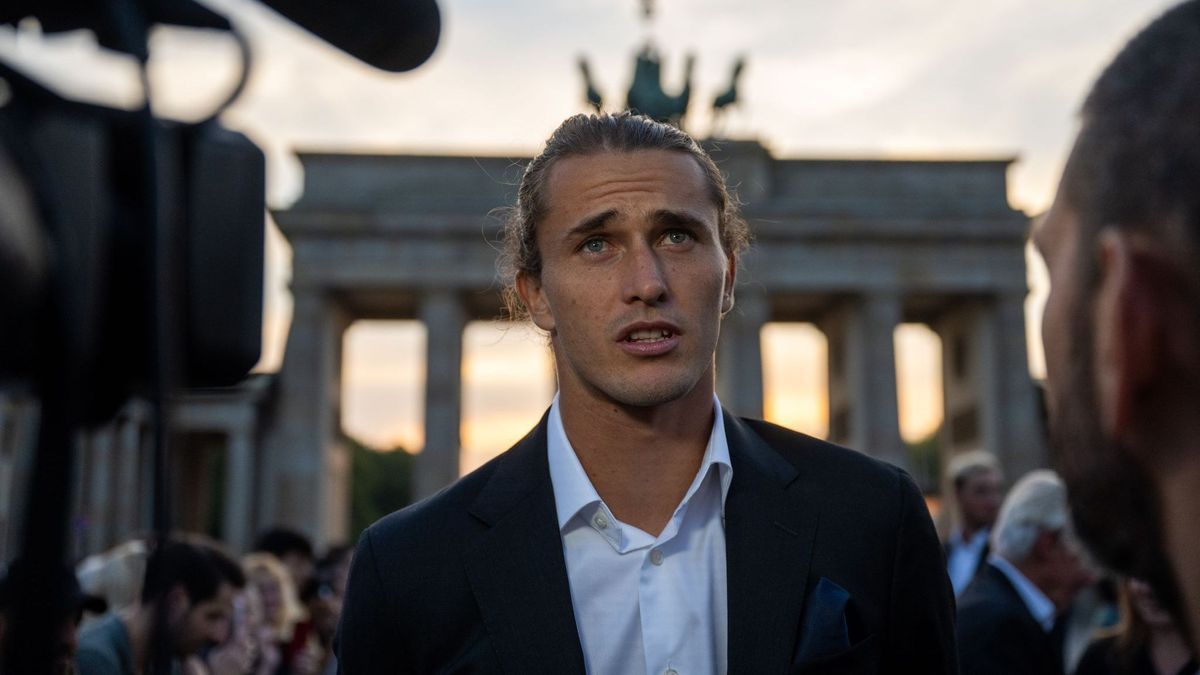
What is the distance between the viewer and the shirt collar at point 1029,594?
655cm

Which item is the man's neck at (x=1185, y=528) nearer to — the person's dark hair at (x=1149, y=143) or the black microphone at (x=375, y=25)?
the person's dark hair at (x=1149, y=143)

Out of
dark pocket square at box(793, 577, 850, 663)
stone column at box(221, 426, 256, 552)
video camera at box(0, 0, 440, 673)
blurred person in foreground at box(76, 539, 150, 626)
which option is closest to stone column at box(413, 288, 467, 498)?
stone column at box(221, 426, 256, 552)

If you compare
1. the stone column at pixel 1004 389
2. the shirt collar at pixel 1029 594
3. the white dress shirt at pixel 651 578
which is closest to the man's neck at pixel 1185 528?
the white dress shirt at pixel 651 578

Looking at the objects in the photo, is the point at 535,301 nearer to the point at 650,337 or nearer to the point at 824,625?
the point at 650,337

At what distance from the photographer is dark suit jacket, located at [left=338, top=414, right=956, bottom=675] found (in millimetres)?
2988

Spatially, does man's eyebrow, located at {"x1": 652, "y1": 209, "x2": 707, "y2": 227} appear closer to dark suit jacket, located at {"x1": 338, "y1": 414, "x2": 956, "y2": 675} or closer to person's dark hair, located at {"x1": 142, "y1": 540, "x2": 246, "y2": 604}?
dark suit jacket, located at {"x1": 338, "y1": 414, "x2": 956, "y2": 675}

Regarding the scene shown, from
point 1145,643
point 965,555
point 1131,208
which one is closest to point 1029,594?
point 1145,643

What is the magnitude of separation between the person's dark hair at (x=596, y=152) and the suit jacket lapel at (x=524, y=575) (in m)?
0.61

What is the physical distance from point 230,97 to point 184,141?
9cm

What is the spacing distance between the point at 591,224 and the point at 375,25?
1.36 meters

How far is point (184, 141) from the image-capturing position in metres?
1.76

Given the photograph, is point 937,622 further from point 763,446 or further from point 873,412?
point 873,412

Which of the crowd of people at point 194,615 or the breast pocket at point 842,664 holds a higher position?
the breast pocket at point 842,664

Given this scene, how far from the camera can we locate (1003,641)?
19.2ft
